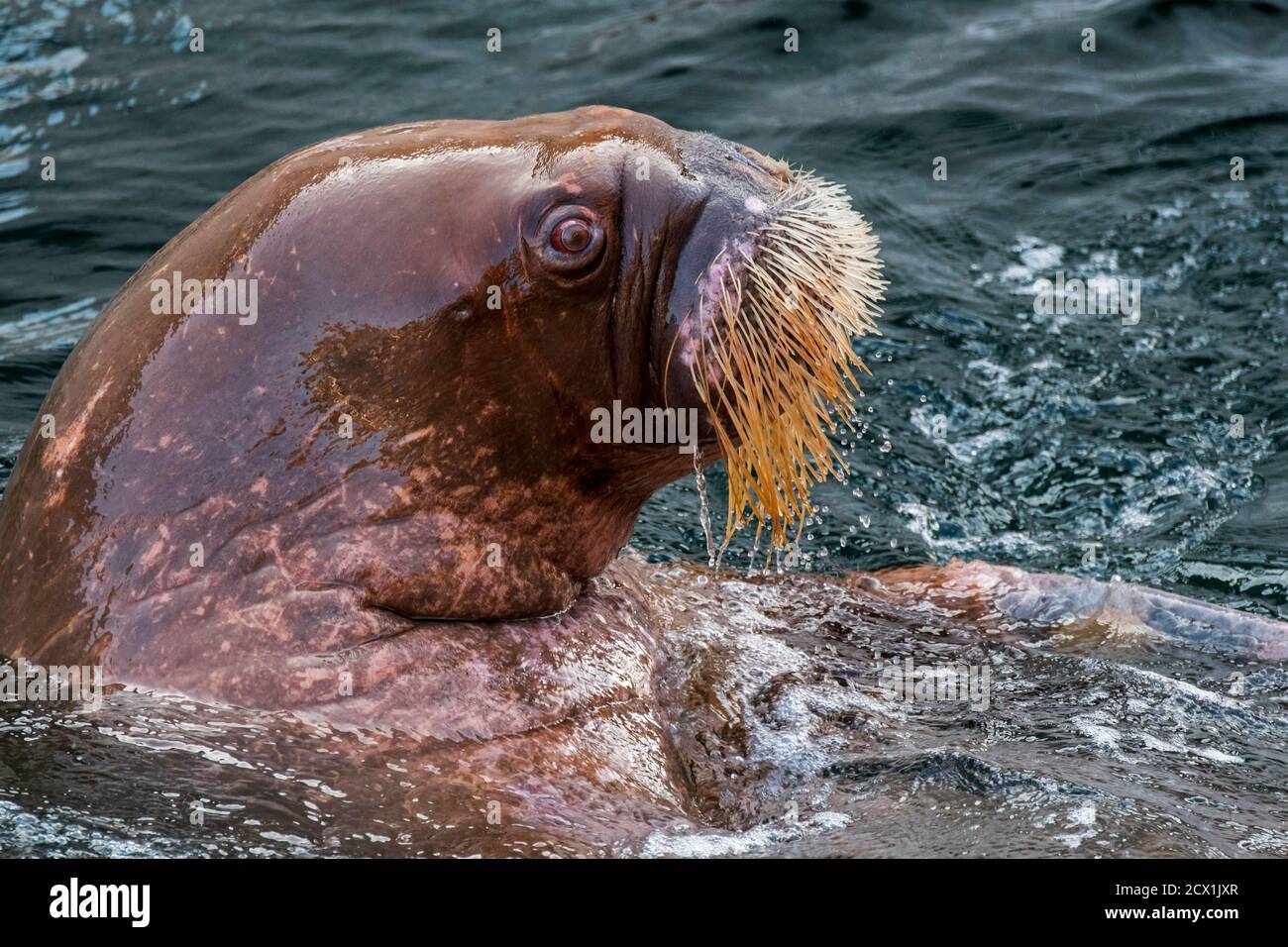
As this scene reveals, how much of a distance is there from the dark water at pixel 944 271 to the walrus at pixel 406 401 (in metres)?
0.34

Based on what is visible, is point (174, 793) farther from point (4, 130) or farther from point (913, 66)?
point (913, 66)

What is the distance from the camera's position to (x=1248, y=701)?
18.7 feet

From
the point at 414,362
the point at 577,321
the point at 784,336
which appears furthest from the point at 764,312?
the point at 414,362

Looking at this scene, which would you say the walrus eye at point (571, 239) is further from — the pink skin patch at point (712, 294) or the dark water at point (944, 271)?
the dark water at point (944, 271)

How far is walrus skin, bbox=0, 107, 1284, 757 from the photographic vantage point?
4.41 meters

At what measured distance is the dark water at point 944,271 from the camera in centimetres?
450

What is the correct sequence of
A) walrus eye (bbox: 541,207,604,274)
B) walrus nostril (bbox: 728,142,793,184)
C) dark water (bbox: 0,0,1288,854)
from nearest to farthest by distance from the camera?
walrus eye (bbox: 541,207,604,274)
dark water (bbox: 0,0,1288,854)
walrus nostril (bbox: 728,142,793,184)

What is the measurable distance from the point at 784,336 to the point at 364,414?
111cm

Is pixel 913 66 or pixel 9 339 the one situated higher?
pixel 913 66

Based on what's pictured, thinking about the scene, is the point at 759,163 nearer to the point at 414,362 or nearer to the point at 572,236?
the point at 572,236

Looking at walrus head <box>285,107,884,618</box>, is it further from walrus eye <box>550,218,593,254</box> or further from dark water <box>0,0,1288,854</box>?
dark water <box>0,0,1288,854</box>

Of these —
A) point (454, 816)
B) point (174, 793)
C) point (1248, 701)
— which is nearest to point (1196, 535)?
point (1248, 701)

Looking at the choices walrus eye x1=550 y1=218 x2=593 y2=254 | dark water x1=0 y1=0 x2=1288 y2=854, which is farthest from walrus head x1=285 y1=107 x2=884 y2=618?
dark water x1=0 y1=0 x2=1288 y2=854

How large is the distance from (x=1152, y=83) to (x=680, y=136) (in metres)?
8.85
